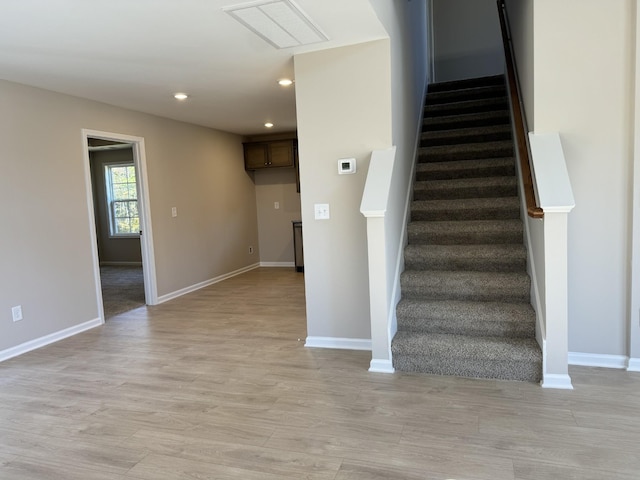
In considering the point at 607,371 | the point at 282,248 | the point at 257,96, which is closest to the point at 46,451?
the point at 607,371

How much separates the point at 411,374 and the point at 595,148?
190 cm

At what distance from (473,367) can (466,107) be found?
329 centimetres

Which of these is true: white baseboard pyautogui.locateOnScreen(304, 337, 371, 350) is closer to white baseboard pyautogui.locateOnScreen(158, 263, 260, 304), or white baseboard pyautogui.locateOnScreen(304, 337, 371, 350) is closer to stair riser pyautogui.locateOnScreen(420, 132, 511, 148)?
stair riser pyautogui.locateOnScreen(420, 132, 511, 148)

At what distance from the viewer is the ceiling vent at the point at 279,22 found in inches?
95.1

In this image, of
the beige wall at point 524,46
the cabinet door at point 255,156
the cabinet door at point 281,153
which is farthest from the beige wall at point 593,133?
the cabinet door at point 255,156

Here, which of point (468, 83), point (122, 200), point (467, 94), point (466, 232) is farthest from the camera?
point (122, 200)

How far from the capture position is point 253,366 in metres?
3.19

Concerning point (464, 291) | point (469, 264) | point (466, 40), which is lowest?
point (464, 291)

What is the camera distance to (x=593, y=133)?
2.79 m

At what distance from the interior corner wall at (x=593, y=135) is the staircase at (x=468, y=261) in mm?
429

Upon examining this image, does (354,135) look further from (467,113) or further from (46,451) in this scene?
(46,451)

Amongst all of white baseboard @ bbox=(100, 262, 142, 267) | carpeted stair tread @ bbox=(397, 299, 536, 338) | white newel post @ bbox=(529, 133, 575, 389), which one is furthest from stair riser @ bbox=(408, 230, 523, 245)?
white baseboard @ bbox=(100, 262, 142, 267)

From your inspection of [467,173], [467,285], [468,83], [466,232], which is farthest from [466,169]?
[468,83]

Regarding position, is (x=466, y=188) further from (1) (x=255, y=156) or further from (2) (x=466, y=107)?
(1) (x=255, y=156)
